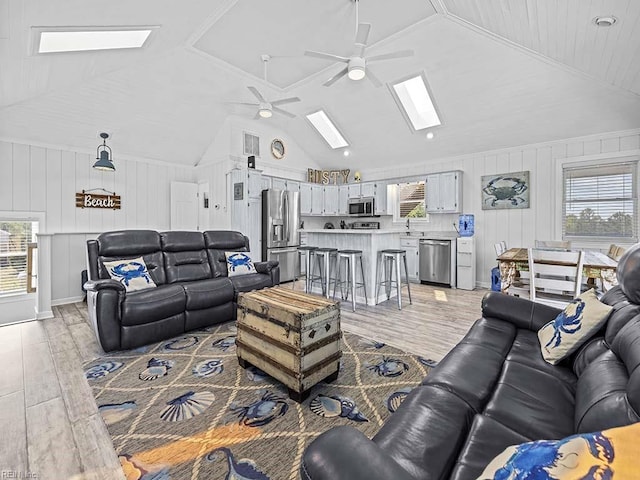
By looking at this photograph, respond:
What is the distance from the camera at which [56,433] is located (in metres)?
1.77

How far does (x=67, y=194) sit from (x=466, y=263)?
22.8 ft

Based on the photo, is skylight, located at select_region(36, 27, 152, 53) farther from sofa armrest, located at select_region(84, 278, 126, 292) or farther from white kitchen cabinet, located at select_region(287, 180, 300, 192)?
white kitchen cabinet, located at select_region(287, 180, 300, 192)

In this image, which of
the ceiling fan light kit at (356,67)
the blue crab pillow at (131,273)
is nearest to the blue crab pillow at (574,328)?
the ceiling fan light kit at (356,67)

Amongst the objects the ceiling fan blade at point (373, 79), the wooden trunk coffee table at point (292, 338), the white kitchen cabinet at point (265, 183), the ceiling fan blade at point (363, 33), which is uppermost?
the ceiling fan blade at point (363, 33)

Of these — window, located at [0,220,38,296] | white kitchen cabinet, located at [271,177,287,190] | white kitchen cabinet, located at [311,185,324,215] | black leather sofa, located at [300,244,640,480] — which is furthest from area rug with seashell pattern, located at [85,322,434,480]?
white kitchen cabinet, located at [311,185,324,215]

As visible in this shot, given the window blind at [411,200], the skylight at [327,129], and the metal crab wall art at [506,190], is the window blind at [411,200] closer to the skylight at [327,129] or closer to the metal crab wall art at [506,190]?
the metal crab wall art at [506,190]

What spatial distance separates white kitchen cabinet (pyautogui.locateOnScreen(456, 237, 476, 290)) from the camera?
5520 millimetres

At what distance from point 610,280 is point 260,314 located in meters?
3.25

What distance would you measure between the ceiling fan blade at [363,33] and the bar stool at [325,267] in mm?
2635

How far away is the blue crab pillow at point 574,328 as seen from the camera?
1618 mm

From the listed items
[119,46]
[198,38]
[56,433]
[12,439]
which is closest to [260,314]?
[56,433]

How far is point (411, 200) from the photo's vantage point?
22.1ft

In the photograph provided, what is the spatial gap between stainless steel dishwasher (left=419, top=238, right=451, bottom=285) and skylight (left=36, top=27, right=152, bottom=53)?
5380 mm

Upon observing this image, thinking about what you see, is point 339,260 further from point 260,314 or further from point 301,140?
point 301,140
